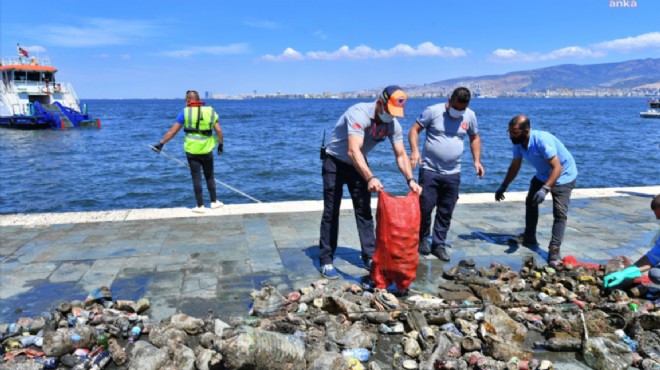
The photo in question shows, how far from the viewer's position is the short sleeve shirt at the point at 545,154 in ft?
16.4

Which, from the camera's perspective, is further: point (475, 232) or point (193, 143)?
point (193, 143)

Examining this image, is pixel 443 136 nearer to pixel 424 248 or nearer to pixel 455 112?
pixel 455 112

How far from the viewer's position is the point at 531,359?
319 centimetres

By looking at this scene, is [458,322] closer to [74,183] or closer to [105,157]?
[74,183]

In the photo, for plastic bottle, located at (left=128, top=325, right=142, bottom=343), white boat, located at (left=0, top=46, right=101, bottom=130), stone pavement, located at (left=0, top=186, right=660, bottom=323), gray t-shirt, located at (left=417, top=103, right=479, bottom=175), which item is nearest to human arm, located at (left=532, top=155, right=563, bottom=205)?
stone pavement, located at (left=0, top=186, right=660, bottom=323)

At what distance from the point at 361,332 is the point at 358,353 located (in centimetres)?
21

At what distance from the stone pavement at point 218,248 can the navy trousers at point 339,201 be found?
263 millimetres

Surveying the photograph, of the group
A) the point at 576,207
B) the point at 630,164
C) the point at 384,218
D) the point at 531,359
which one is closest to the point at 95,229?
the point at 384,218

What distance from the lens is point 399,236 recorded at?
4.06 meters

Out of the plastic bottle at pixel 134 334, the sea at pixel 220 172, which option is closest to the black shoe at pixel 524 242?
the plastic bottle at pixel 134 334

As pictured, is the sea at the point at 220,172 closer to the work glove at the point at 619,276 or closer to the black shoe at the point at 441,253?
the black shoe at the point at 441,253

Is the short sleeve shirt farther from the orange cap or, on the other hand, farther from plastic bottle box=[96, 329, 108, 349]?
plastic bottle box=[96, 329, 108, 349]

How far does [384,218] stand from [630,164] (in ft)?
78.1

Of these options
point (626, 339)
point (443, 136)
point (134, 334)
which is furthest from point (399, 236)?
point (134, 334)
